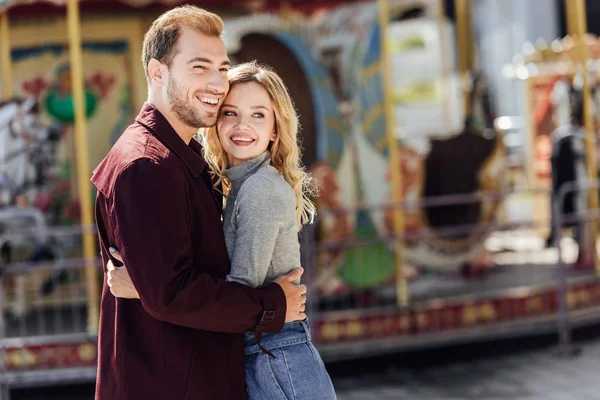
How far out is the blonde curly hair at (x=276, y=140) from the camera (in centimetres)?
243

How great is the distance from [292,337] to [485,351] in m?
5.27

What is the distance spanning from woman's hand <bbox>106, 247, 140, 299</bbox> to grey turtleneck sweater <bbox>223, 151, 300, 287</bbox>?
23cm

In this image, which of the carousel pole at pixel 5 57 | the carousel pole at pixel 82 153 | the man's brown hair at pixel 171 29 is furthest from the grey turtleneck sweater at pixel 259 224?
the carousel pole at pixel 5 57

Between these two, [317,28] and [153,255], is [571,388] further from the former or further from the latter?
[153,255]

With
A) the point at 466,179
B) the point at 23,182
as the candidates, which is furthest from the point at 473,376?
the point at 23,182

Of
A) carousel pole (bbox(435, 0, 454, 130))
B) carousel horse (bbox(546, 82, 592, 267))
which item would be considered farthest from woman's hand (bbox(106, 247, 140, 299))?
carousel pole (bbox(435, 0, 454, 130))

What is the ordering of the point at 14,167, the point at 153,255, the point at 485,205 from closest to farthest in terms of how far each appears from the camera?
the point at 153,255
the point at 14,167
the point at 485,205

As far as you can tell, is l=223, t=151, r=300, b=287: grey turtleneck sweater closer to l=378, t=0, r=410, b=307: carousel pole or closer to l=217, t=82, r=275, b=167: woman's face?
l=217, t=82, r=275, b=167: woman's face

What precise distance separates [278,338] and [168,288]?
38cm

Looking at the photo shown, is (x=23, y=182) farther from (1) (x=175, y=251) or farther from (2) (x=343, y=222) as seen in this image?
(1) (x=175, y=251)

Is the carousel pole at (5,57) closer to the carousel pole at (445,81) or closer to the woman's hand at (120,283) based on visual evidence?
the carousel pole at (445,81)

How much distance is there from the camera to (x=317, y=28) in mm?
7688

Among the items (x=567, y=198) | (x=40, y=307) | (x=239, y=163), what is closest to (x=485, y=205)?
(x=567, y=198)

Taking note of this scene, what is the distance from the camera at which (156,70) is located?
2.29m
